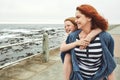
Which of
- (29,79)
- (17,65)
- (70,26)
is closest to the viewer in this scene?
(70,26)

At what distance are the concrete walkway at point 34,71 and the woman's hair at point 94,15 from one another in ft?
13.3

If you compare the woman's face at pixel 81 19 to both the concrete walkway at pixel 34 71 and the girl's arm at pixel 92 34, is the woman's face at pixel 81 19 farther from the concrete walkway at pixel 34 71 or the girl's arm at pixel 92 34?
the concrete walkway at pixel 34 71

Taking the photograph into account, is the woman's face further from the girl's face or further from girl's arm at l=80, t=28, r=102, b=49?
the girl's face

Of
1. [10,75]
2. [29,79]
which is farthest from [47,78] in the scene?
[10,75]

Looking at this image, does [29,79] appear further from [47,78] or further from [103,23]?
[103,23]

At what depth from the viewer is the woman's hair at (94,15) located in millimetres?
2307

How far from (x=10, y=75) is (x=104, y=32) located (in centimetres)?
462

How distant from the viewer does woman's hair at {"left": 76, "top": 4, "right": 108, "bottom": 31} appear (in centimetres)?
231

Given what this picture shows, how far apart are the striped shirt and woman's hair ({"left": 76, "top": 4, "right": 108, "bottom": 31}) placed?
0.50 feet

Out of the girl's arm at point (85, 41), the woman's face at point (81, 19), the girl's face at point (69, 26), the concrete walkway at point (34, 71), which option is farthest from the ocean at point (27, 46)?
the woman's face at point (81, 19)

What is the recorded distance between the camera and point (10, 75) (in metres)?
6.44

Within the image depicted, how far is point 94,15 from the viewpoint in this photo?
2.33 m

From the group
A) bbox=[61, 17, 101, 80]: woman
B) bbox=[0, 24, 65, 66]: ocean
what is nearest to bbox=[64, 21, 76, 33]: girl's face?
bbox=[61, 17, 101, 80]: woman

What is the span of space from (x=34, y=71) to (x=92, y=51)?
489 centimetres
